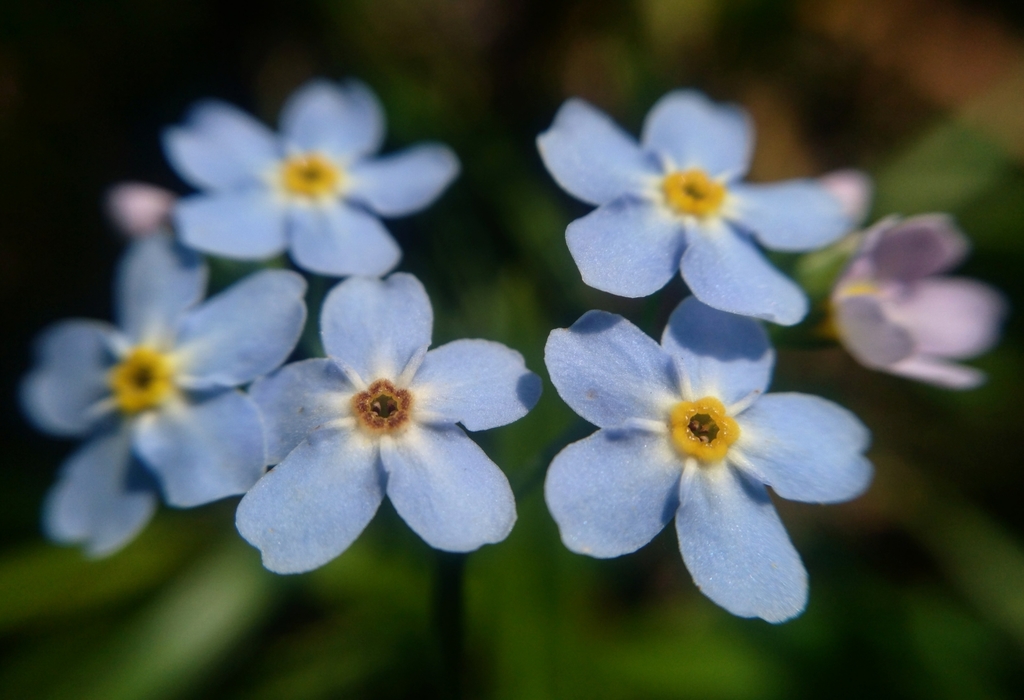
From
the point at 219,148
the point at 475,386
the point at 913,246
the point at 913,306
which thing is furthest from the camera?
the point at 219,148

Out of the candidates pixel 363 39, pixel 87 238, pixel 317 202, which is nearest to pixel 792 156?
pixel 363 39

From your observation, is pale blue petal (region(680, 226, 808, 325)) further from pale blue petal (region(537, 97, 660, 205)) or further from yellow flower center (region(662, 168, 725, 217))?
pale blue petal (region(537, 97, 660, 205))

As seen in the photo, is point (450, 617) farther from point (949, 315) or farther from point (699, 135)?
point (949, 315)

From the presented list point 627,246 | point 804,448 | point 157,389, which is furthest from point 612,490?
point 157,389

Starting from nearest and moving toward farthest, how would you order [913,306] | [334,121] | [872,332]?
[872,332] → [913,306] → [334,121]

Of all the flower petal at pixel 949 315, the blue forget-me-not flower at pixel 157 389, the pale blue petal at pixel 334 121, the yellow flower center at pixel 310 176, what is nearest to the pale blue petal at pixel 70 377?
the blue forget-me-not flower at pixel 157 389

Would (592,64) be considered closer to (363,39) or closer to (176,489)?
(363,39)

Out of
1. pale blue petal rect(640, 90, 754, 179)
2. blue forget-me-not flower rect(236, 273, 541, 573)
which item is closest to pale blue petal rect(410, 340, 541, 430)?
blue forget-me-not flower rect(236, 273, 541, 573)
